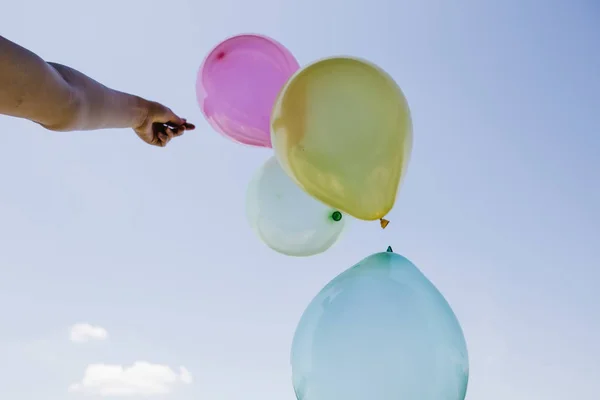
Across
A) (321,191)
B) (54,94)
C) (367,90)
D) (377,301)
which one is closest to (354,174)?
(321,191)

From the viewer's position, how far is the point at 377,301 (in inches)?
65.3

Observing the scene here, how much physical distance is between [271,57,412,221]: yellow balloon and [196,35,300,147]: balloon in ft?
1.84

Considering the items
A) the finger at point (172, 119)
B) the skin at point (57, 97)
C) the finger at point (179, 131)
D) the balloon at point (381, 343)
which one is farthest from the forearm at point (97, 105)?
the balloon at point (381, 343)

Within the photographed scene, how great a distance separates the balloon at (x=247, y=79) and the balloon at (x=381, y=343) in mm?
952

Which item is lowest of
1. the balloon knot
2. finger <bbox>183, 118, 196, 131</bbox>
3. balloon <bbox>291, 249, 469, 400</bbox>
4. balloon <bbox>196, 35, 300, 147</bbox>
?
balloon <bbox>291, 249, 469, 400</bbox>

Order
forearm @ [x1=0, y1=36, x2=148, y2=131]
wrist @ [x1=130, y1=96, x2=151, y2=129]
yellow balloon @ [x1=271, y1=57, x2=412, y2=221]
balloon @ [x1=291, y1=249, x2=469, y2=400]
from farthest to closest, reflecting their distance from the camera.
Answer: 1. wrist @ [x1=130, y1=96, x2=151, y2=129]
2. yellow balloon @ [x1=271, y1=57, x2=412, y2=221]
3. balloon @ [x1=291, y1=249, x2=469, y2=400]
4. forearm @ [x1=0, y1=36, x2=148, y2=131]

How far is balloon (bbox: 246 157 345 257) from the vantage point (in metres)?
2.44

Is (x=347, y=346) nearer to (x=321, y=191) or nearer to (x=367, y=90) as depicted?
(x=321, y=191)

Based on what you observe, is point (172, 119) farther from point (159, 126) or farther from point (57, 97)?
point (57, 97)

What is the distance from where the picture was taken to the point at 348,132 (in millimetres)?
1733

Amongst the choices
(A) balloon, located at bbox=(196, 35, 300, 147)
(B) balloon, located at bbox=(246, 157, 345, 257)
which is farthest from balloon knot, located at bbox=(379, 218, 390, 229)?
(A) balloon, located at bbox=(196, 35, 300, 147)

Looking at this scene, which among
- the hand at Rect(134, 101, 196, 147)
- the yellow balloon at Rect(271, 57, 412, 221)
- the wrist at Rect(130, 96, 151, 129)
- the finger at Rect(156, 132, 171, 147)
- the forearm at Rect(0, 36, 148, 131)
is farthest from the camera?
the finger at Rect(156, 132, 171, 147)

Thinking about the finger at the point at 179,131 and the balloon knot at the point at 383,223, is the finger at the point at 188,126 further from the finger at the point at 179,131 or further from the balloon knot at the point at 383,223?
the balloon knot at the point at 383,223

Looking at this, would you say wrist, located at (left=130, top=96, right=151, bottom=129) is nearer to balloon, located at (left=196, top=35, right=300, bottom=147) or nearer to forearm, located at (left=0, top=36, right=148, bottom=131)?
forearm, located at (left=0, top=36, right=148, bottom=131)
